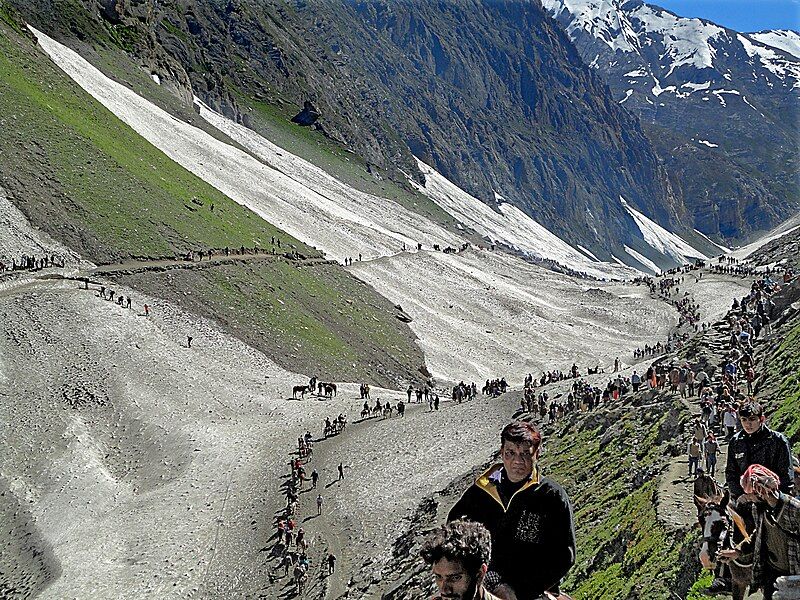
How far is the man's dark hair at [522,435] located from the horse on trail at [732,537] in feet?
12.2

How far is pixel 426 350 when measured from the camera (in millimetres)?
68000

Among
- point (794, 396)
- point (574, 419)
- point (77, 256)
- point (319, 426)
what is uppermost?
point (794, 396)

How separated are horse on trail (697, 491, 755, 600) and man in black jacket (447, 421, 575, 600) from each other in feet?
11.2

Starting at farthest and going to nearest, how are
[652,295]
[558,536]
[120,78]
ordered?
[120,78] → [652,295] → [558,536]

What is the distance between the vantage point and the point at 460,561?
201 inches

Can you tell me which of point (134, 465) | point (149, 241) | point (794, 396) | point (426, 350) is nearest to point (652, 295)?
point (426, 350)

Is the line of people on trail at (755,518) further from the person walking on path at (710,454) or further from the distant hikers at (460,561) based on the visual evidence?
the person walking on path at (710,454)

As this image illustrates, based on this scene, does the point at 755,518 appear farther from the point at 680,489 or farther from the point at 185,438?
the point at 185,438

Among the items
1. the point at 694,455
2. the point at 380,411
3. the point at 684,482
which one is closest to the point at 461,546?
the point at 684,482

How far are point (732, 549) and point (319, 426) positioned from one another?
1349 inches

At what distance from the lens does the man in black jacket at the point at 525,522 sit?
6199 mm

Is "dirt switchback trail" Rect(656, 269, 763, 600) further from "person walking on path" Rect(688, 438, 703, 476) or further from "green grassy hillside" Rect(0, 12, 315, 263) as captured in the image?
"green grassy hillside" Rect(0, 12, 315, 263)

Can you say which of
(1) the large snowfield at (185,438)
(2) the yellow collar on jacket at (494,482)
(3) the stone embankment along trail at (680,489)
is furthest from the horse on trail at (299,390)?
(2) the yellow collar on jacket at (494,482)

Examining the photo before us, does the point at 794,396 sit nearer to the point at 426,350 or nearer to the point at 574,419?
the point at 574,419
